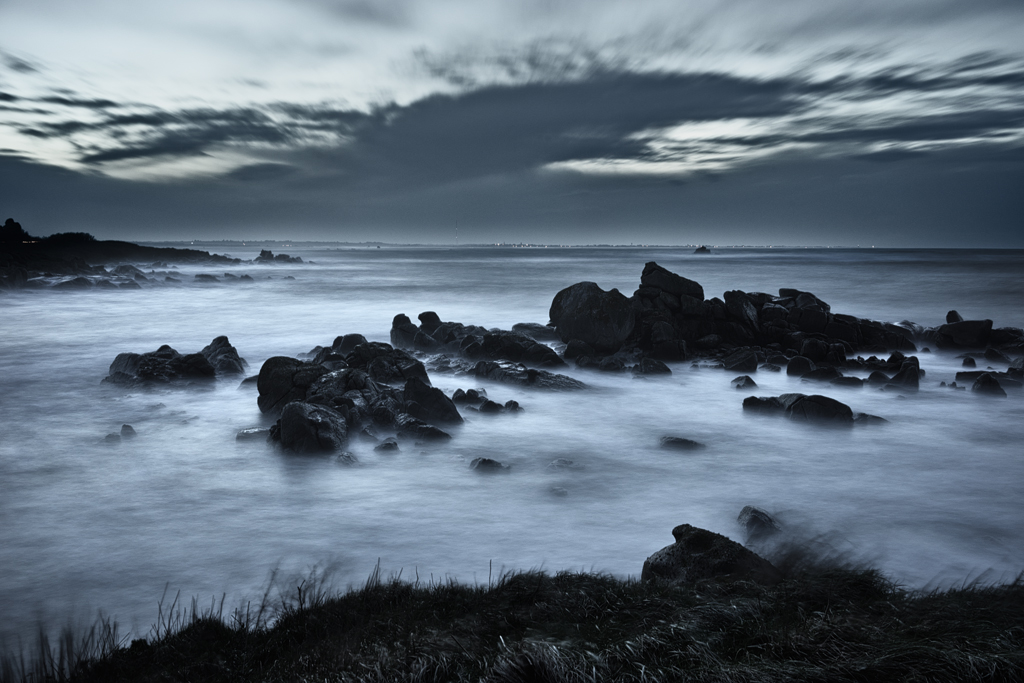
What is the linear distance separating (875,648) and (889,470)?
24.7 feet

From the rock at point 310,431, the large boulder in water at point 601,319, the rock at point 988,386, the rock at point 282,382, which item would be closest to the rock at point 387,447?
the rock at point 310,431

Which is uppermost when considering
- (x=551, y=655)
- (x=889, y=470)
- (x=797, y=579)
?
(x=551, y=655)

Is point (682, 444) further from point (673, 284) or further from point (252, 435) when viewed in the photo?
point (673, 284)

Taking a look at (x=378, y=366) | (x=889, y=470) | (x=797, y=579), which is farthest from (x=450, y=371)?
(x=797, y=579)

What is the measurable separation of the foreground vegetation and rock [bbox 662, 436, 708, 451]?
18.3ft

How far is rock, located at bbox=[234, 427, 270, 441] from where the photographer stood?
34.2 feet

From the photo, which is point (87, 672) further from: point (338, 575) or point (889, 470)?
point (889, 470)

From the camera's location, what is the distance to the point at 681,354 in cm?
1817

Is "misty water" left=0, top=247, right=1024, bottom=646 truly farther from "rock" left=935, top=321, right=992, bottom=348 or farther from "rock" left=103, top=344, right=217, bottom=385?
"rock" left=935, top=321, right=992, bottom=348

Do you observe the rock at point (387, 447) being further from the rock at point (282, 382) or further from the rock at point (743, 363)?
the rock at point (743, 363)

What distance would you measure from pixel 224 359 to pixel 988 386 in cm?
2026

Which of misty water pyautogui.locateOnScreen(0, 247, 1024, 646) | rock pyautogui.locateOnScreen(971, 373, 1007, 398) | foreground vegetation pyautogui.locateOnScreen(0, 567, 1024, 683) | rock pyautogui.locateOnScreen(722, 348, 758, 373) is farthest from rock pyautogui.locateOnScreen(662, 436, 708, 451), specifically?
rock pyautogui.locateOnScreen(971, 373, 1007, 398)

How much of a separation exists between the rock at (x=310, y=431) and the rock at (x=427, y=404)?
1.67 meters

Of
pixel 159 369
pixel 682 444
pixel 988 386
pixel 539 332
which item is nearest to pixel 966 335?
pixel 988 386
